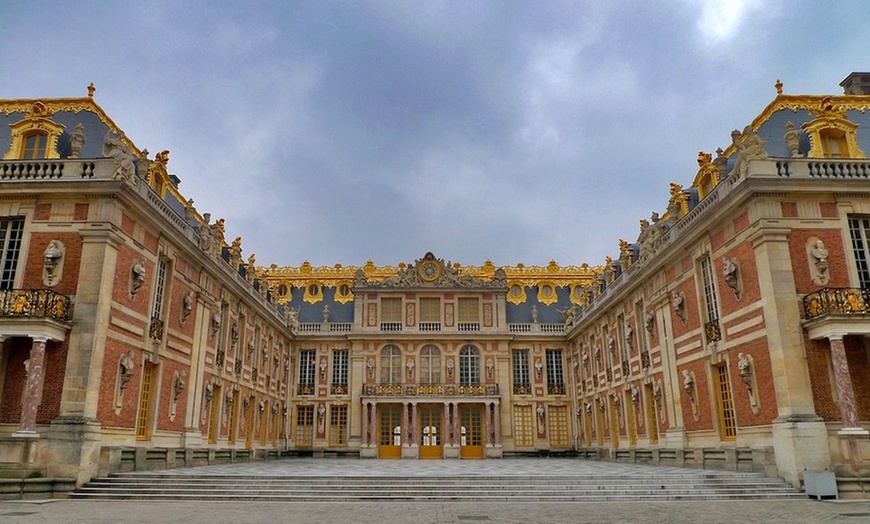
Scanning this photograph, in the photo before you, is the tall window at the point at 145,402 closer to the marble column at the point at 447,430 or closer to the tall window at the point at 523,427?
the marble column at the point at 447,430

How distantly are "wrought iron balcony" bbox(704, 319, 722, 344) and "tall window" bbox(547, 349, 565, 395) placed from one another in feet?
66.0

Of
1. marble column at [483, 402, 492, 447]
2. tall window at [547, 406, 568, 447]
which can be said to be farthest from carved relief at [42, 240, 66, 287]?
tall window at [547, 406, 568, 447]

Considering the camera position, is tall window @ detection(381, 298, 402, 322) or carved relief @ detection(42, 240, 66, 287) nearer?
carved relief @ detection(42, 240, 66, 287)

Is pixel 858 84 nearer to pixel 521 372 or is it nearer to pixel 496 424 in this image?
pixel 521 372

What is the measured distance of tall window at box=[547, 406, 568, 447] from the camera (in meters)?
38.3

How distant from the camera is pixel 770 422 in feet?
53.0

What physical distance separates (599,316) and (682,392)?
10.4m

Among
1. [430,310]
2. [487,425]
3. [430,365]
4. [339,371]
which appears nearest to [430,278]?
[430,310]

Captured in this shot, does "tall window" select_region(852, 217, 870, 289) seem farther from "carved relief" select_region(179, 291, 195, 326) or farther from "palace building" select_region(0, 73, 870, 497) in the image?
"carved relief" select_region(179, 291, 195, 326)

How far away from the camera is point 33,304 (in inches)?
609

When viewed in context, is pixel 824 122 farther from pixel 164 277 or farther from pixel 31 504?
pixel 31 504

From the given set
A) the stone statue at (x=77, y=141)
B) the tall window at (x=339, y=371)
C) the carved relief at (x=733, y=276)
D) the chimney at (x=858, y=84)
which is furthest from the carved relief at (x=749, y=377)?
the tall window at (x=339, y=371)

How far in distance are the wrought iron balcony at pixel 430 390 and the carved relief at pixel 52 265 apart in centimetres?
2389

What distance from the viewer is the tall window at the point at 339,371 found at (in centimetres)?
3922
